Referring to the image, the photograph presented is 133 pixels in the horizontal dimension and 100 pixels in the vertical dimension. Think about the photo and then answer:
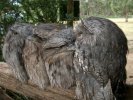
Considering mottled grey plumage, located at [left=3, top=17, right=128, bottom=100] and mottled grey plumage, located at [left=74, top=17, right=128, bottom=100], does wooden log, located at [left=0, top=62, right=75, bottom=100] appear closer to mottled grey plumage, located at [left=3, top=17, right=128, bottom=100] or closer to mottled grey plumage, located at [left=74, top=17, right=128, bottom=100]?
mottled grey plumage, located at [left=3, top=17, right=128, bottom=100]

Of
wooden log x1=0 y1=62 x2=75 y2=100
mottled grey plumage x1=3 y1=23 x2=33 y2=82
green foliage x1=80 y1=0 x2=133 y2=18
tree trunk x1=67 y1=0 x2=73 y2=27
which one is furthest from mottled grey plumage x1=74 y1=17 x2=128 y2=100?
green foliage x1=80 y1=0 x2=133 y2=18

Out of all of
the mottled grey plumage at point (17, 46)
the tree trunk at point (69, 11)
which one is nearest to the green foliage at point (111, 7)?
the tree trunk at point (69, 11)

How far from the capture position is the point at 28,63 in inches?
99.4

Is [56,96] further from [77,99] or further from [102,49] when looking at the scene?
[102,49]

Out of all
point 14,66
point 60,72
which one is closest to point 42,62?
point 60,72

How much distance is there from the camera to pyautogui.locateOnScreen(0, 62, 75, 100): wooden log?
7.87 ft

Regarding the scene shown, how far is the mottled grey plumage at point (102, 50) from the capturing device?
1.97 meters

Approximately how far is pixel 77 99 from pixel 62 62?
0.80 ft

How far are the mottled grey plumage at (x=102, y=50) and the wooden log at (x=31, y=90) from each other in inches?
13.6

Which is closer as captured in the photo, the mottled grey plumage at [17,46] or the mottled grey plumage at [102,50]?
the mottled grey plumage at [102,50]

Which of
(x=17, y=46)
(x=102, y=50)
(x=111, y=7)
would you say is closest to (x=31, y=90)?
(x=17, y=46)

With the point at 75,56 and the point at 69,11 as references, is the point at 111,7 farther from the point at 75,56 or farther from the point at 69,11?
the point at 75,56

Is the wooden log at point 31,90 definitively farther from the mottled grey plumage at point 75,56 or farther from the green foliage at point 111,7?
the green foliage at point 111,7

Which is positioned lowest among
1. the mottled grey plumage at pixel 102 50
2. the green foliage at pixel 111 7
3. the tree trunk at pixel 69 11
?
the green foliage at pixel 111 7
